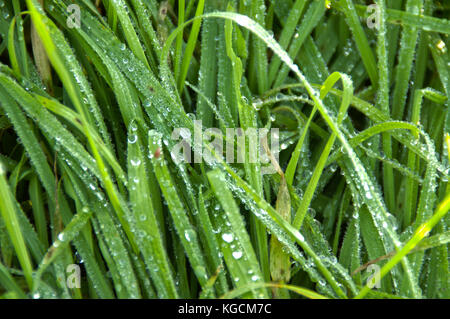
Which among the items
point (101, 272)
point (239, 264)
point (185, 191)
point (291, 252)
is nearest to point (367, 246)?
point (291, 252)

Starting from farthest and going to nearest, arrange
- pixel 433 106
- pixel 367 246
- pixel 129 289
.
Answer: pixel 433 106
pixel 367 246
pixel 129 289

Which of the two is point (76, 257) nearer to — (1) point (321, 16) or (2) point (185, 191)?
(2) point (185, 191)

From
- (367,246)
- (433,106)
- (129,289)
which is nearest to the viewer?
(129,289)

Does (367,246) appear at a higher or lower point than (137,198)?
lower

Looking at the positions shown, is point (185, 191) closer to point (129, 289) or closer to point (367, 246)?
point (129, 289)
